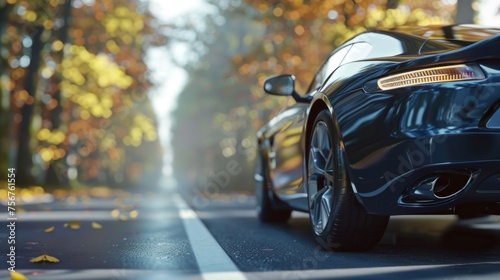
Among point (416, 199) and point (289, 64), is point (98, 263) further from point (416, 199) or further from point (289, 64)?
point (289, 64)

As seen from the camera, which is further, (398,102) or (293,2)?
(293,2)

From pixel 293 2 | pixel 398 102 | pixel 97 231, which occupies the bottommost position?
pixel 97 231

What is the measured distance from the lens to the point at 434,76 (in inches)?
171

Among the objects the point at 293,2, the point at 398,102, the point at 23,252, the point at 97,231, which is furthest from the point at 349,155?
the point at 293,2

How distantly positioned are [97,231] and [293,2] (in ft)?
29.2

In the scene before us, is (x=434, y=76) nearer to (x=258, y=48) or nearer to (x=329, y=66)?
(x=329, y=66)

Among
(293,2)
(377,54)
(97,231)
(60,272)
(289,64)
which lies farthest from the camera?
(289,64)

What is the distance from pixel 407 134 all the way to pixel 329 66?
2042mm

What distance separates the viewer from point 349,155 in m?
4.62

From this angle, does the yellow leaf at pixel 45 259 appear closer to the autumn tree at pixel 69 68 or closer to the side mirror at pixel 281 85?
the side mirror at pixel 281 85

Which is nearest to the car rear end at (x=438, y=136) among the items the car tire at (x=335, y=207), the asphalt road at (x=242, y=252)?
the car tire at (x=335, y=207)

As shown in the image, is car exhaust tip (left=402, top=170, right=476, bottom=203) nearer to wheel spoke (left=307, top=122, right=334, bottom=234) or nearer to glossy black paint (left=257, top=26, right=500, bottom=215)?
glossy black paint (left=257, top=26, right=500, bottom=215)

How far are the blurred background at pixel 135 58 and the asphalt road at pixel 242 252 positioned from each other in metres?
6.14

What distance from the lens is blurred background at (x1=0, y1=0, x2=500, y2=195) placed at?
1794 cm
